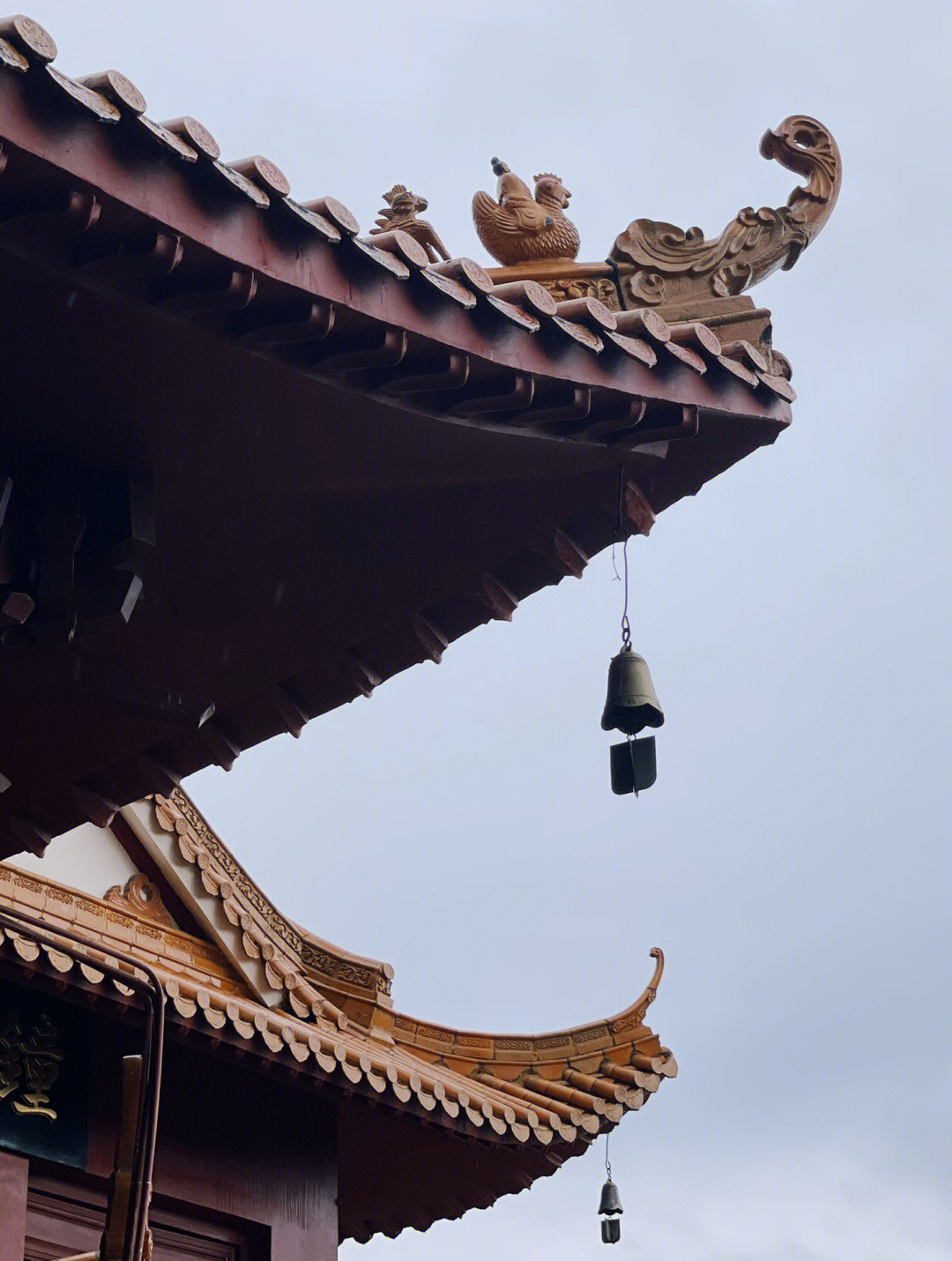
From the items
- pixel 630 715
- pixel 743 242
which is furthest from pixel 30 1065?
pixel 743 242

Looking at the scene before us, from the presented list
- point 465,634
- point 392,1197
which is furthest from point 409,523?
point 392,1197

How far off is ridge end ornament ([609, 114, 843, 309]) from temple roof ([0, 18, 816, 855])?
0.20ft

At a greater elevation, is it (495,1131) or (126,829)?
(126,829)

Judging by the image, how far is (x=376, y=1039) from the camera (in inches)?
375

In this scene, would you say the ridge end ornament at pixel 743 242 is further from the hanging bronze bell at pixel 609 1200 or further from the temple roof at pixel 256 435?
the hanging bronze bell at pixel 609 1200

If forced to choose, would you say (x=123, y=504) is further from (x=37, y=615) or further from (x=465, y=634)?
(x=465, y=634)

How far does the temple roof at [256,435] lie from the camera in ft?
13.2

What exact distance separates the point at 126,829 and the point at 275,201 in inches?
223

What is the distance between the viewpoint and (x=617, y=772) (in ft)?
19.0

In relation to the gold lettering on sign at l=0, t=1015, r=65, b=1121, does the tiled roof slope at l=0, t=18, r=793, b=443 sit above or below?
above

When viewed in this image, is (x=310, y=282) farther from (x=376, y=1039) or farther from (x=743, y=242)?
(x=376, y=1039)

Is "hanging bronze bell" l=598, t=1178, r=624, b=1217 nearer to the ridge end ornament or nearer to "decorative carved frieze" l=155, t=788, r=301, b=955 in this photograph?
"decorative carved frieze" l=155, t=788, r=301, b=955

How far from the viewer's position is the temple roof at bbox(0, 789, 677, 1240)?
8727 millimetres

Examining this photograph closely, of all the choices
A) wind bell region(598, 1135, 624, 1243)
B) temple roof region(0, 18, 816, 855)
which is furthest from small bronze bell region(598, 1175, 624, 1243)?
temple roof region(0, 18, 816, 855)
